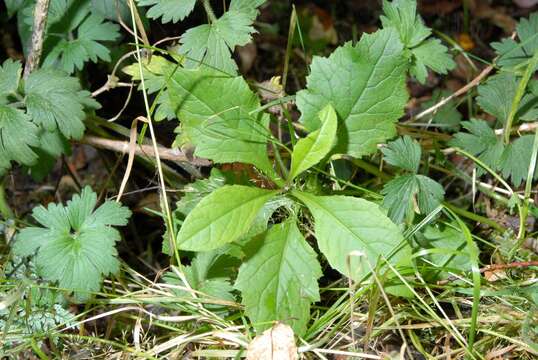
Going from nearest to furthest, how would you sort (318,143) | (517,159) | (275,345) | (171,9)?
(275,345) < (318,143) < (171,9) < (517,159)

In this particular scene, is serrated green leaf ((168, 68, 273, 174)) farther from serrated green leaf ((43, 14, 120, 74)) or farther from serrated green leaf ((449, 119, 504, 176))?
serrated green leaf ((449, 119, 504, 176))

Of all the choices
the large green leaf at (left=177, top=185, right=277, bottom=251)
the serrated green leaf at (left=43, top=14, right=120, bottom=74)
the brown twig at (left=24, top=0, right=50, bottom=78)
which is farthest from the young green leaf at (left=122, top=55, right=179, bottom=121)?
the large green leaf at (left=177, top=185, right=277, bottom=251)

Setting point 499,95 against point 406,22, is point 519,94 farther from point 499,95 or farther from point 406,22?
point 406,22

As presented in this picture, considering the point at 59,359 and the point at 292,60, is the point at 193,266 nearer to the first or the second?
the point at 59,359

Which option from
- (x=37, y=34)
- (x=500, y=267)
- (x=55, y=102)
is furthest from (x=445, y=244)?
(x=37, y=34)

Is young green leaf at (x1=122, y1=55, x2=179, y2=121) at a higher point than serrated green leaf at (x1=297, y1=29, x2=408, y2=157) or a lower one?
higher

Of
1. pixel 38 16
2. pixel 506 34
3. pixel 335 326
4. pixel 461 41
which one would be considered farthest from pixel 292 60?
pixel 335 326

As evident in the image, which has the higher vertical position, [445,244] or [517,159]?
[517,159]
